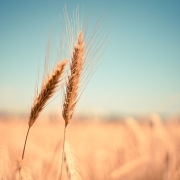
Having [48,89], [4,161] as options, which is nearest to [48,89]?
[48,89]

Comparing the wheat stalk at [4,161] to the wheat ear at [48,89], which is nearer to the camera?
the wheat ear at [48,89]

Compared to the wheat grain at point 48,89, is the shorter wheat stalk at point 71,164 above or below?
below

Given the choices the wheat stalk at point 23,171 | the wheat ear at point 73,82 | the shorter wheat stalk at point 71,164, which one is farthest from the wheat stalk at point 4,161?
the wheat ear at point 73,82

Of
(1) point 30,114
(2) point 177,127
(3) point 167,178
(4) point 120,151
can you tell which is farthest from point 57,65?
(2) point 177,127

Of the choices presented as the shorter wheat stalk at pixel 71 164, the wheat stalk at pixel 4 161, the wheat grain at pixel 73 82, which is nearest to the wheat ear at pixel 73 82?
the wheat grain at pixel 73 82


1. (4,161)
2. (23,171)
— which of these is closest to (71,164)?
(23,171)

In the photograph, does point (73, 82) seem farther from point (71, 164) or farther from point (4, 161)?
point (4, 161)

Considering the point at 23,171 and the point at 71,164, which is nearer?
the point at 23,171

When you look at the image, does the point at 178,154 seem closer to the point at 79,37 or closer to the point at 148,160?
the point at 148,160

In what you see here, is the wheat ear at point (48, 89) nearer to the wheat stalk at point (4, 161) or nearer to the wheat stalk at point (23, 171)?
the wheat stalk at point (23, 171)

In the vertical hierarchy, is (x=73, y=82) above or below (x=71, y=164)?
above

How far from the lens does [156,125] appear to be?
286 cm

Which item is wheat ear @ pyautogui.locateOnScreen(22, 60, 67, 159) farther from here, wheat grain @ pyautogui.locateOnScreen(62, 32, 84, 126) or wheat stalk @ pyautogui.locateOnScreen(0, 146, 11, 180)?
wheat stalk @ pyautogui.locateOnScreen(0, 146, 11, 180)

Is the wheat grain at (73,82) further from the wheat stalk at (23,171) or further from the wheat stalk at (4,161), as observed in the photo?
the wheat stalk at (4,161)
